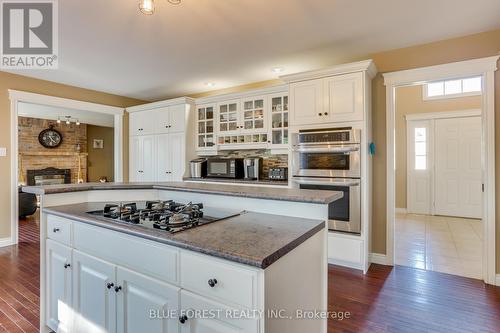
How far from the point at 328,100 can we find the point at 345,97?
194mm

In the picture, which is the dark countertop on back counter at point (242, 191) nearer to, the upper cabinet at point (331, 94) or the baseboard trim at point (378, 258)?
the upper cabinet at point (331, 94)

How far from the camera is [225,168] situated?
167 inches

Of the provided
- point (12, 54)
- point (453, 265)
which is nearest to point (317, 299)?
point (453, 265)

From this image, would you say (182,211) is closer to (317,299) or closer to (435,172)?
(317,299)

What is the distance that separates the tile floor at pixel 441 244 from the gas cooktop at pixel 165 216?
2.79 metres

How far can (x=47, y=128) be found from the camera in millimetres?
7836

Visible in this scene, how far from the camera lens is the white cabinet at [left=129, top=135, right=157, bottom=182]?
5.05 metres

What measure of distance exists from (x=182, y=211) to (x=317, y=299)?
94 cm

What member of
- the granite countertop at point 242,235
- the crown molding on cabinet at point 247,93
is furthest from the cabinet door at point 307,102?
the granite countertop at point 242,235

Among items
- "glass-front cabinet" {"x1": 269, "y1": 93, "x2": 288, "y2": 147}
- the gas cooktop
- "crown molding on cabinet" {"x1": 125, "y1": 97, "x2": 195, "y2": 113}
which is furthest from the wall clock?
the gas cooktop

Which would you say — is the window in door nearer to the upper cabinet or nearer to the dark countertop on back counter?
the upper cabinet

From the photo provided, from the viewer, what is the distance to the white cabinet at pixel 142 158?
5055 mm

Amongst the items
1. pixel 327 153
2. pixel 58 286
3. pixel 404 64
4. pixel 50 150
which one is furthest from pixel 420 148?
pixel 50 150

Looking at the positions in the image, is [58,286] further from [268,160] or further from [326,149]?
[268,160]
